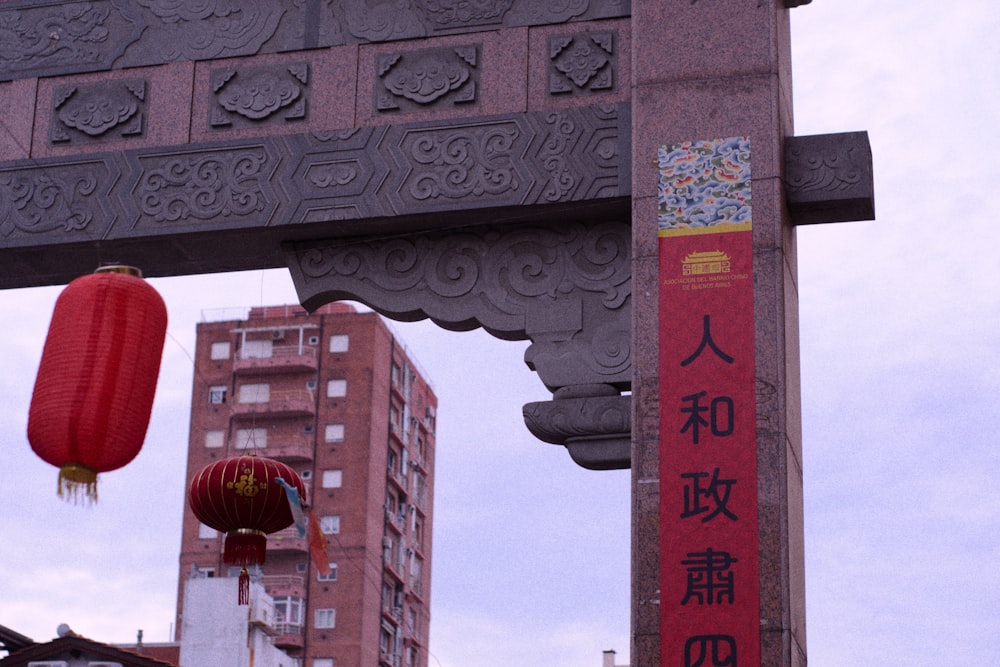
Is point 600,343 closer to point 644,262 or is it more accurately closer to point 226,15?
point 644,262

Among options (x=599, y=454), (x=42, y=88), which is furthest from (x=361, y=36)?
(x=599, y=454)

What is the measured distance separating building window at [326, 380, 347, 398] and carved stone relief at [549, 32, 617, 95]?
31181 mm

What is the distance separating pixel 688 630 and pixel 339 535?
31.5 meters

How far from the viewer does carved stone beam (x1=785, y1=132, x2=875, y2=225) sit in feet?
22.2

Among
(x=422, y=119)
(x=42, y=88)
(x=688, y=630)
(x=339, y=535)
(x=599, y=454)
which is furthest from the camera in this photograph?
(x=339, y=535)

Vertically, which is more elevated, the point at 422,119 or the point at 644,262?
the point at 422,119

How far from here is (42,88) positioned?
25.6 ft

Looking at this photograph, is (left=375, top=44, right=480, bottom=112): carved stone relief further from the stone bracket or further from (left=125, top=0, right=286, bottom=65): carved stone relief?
the stone bracket

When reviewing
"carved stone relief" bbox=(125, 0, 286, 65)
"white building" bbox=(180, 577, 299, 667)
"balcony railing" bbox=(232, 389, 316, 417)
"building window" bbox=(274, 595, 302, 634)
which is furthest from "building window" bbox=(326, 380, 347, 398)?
"carved stone relief" bbox=(125, 0, 286, 65)

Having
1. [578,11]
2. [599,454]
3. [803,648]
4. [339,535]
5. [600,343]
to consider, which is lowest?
[803,648]

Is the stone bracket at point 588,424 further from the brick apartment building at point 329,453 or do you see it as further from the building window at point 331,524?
the building window at point 331,524

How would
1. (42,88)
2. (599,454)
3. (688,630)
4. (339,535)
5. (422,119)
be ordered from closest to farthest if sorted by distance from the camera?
(688,630)
(599,454)
(422,119)
(42,88)
(339,535)

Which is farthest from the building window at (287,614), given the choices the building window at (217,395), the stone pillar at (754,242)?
the stone pillar at (754,242)

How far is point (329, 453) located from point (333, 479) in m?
0.64
